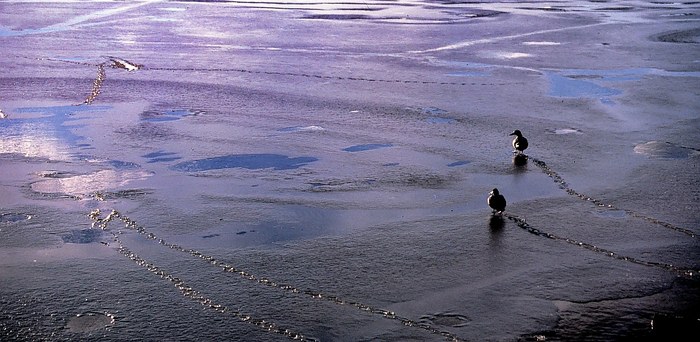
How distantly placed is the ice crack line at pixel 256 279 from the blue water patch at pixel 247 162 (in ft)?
6.75

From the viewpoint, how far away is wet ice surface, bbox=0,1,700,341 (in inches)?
282

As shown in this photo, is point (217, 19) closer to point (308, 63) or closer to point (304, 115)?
point (308, 63)

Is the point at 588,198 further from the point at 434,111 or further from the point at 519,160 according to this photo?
the point at 434,111

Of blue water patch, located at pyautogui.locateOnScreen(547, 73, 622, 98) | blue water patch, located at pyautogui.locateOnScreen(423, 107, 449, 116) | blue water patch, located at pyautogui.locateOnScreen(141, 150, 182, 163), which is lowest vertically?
blue water patch, located at pyautogui.locateOnScreen(141, 150, 182, 163)

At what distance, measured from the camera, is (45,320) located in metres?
6.91

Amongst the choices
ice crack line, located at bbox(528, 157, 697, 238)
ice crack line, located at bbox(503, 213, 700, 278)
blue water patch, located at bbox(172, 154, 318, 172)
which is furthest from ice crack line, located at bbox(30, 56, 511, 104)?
ice crack line, located at bbox(503, 213, 700, 278)

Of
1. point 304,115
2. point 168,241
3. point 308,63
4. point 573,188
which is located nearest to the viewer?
point 168,241

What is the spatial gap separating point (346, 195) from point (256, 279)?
2782 millimetres

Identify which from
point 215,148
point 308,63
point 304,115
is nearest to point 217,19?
point 308,63

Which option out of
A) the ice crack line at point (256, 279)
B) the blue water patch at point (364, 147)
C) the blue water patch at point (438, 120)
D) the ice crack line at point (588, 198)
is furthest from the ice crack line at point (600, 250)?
the blue water patch at point (438, 120)

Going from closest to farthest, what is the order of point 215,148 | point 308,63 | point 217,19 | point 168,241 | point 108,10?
point 168,241 < point 215,148 < point 308,63 < point 217,19 < point 108,10

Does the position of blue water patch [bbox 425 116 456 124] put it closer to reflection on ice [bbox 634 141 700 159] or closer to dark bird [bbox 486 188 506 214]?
reflection on ice [bbox 634 141 700 159]

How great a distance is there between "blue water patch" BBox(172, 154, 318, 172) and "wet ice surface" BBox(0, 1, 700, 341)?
0.05 metres

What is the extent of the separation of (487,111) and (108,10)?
22490mm
